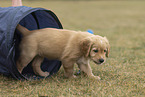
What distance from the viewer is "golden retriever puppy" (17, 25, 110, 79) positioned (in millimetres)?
3744

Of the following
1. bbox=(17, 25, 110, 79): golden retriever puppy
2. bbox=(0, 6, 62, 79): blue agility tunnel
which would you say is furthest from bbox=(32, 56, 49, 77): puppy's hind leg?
bbox=(17, 25, 110, 79): golden retriever puppy

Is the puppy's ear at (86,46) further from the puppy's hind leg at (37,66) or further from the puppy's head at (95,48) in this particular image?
the puppy's hind leg at (37,66)

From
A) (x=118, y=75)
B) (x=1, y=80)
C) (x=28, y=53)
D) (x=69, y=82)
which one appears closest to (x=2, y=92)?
(x=1, y=80)

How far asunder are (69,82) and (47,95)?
0.65 meters

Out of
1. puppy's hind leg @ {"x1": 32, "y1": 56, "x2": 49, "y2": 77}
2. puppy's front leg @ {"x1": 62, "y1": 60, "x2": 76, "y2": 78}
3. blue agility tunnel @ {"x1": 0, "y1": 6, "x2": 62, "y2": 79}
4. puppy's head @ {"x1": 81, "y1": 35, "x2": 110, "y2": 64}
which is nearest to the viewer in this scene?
blue agility tunnel @ {"x1": 0, "y1": 6, "x2": 62, "y2": 79}

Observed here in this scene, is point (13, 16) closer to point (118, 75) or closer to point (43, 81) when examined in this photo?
point (43, 81)

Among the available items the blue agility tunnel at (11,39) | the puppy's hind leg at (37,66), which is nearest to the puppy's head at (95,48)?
the blue agility tunnel at (11,39)

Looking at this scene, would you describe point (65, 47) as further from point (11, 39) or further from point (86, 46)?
point (11, 39)

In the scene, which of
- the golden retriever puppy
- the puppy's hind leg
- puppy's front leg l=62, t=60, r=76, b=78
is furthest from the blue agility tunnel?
puppy's front leg l=62, t=60, r=76, b=78

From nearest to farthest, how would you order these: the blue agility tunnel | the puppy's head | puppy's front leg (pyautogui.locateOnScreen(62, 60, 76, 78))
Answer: the blue agility tunnel < the puppy's head < puppy's front leg (pyautogui.locateOnScreen(62, 60, 76, 78))

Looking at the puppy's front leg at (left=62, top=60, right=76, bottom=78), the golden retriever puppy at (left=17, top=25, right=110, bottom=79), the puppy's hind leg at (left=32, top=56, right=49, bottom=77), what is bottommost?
the puppy's hind leg at (left=32, top=56, right=49, bottom=77)

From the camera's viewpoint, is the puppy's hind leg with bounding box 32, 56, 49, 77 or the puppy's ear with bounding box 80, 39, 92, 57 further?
the puppy's hind leg with bounding box 32, 56, 49, 77

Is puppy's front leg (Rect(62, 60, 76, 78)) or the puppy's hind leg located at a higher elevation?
puppy's front leg (Rect(62, 60, 76, 78))

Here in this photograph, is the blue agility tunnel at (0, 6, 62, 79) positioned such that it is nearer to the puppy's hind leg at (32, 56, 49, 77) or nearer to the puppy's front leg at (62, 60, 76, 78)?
the puppy's hind leg at (32, 56, 49, 77)
